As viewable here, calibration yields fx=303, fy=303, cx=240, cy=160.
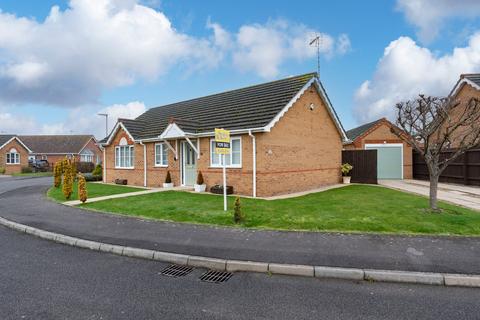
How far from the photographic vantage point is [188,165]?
17.4 metres

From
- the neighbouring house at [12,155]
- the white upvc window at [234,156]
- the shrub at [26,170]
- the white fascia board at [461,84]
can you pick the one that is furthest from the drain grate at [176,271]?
the neighbouring house at [12,155]

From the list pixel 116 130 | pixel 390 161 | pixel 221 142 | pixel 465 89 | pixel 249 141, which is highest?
pixel 465 89

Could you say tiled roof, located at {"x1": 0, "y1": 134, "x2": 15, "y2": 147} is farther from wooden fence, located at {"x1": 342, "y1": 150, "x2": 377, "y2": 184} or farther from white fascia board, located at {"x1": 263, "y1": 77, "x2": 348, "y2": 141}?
wooden fence, located at {"x1": 342, "y1": 150, "x2": 377, "y2": 184}

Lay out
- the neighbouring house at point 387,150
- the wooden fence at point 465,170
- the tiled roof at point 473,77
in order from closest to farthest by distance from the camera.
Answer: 1. the wooden fence at point 465,170
2. the tiled roof at point 473,77
3. the neighbouring house at point 387,150

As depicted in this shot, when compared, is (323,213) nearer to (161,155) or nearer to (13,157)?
(161,155)

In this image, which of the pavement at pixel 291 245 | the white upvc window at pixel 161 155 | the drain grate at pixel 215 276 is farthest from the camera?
the white upvc window at pixel 161 155

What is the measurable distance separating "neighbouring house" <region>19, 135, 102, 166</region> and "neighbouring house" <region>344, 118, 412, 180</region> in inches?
2019

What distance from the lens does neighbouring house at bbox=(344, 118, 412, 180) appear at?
23828 millimetres

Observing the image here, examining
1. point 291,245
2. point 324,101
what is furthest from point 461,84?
point 291,245

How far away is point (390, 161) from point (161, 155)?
17.6 m

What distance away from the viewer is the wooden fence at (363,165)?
1975 cm

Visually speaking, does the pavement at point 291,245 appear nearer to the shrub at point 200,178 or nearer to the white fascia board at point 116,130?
the shrub at point 200,178

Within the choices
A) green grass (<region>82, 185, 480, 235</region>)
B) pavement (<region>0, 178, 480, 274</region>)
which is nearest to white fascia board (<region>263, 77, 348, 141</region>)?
green grass (<region>82, 185, 480, 235</region>)

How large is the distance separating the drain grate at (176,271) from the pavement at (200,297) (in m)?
0.11
